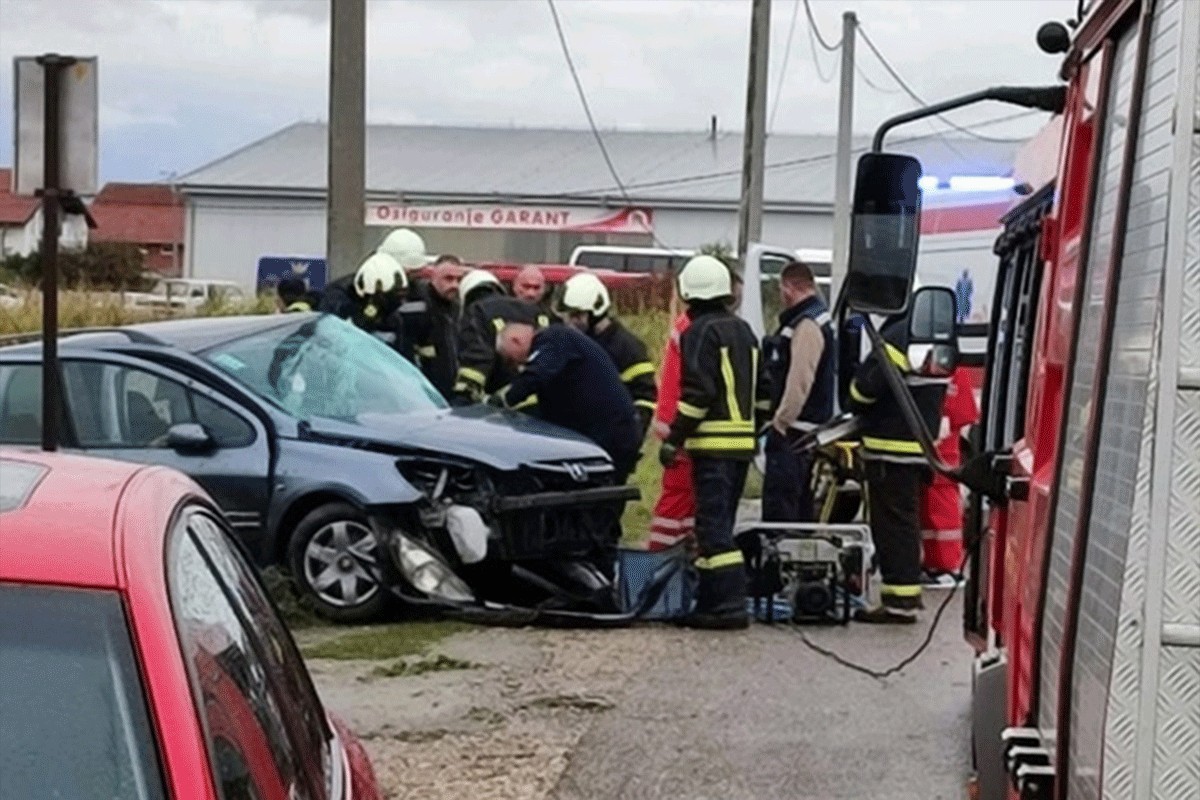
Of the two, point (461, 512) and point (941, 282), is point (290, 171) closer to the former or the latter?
point (941, 282)

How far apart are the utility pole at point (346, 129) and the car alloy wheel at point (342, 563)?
3.88 metres

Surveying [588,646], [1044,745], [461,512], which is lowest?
[588,646]

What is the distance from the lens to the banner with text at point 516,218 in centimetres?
5981

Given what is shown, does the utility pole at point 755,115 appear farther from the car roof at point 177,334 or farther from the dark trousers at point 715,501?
the dark trousers at point 715,501

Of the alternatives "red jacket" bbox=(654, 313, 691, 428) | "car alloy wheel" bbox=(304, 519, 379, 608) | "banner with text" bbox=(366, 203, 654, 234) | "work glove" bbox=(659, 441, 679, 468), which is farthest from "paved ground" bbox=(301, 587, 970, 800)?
"banner with text" bbox=(366, 203, 654, 234)

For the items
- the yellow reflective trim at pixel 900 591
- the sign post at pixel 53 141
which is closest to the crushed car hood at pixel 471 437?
the yellow reflective trim at pixel 900 591

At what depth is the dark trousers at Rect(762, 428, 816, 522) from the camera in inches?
451

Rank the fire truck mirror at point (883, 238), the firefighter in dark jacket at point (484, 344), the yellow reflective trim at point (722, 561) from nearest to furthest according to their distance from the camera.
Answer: the fire truck mirror at point (883, 238) < the yellow reflective trim at point (722, 561) < the firefighter in dark jacket at point (484, 344)

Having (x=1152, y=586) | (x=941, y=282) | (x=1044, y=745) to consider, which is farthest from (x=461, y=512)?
(x=941, y=282)

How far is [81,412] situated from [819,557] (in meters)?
3.73

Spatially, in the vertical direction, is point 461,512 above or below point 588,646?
above

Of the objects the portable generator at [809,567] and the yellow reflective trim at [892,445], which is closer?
the portable generator at [809,567]

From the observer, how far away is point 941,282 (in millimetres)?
17500

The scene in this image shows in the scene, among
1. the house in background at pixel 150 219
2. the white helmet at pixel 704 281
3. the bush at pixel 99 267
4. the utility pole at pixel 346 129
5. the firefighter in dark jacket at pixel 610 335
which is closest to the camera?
the white helmet at pixel 704 281
